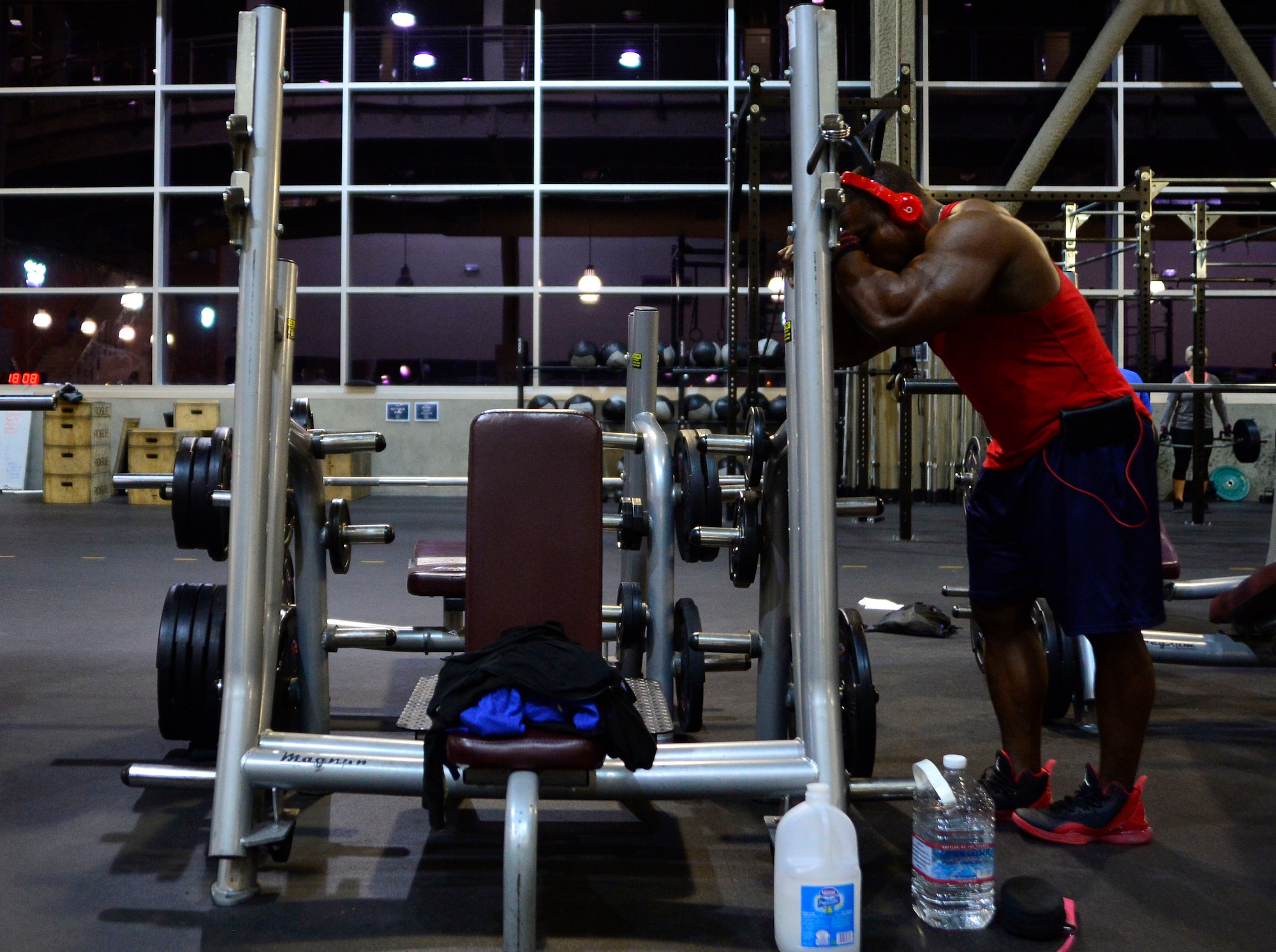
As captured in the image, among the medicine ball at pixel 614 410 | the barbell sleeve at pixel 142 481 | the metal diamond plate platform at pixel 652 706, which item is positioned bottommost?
the metal diamond plate platform at pixel 652 706

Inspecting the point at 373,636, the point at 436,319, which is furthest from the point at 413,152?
the point at 373,636

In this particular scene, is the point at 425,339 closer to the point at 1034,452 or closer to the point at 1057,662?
the point at 1057,662

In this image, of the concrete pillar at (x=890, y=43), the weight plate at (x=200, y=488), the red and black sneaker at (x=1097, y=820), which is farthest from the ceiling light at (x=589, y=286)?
the red and black sneaker at (x=1097, y=820)

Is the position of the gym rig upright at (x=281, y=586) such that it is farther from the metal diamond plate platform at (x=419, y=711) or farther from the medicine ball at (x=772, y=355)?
the medicine ball at (x=772, y=355)

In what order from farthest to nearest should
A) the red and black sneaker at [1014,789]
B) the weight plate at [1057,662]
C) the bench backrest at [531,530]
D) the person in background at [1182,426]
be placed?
the person in background at [1182,426] < the weight plate at [1057,662] < the red and black sneaker at [1014,789] < the bench backrest at [531,530]

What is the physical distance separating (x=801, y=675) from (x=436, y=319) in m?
10.1

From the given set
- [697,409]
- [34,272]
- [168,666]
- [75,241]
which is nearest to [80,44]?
[75,241]

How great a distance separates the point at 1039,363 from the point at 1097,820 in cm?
88

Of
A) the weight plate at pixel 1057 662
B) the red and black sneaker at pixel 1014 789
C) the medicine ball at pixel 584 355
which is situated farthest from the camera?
the medicine ball at pixel 584 355

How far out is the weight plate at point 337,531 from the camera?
7.81 ft

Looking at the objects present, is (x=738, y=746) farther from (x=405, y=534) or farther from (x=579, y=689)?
(x=405, y=534)

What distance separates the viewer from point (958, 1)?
409 inches

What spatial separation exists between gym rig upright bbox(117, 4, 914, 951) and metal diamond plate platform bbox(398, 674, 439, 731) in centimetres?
4

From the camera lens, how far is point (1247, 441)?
24.1 feet
